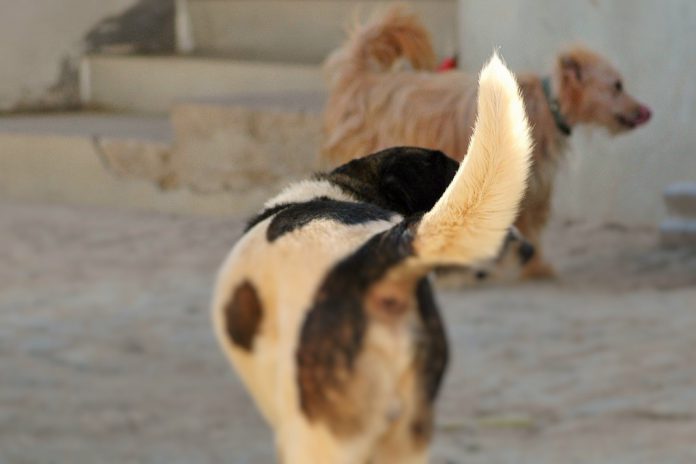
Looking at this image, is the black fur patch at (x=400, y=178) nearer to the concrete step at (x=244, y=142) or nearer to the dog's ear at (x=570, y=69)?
the dog's ear at (x=570, y=69)

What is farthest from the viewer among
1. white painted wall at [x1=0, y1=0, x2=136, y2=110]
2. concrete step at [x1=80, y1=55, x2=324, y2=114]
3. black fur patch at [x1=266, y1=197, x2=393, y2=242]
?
white painted wall at [x1=0, y1=0, x2=136, y2=110]

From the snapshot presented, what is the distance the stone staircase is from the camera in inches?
219

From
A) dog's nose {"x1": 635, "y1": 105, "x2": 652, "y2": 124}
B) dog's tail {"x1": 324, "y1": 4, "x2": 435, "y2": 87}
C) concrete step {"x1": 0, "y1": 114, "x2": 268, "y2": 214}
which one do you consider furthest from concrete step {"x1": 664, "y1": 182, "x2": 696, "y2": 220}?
concrete step {"x1": 0, "y1": 114, "x2": 268, "y2": 214}

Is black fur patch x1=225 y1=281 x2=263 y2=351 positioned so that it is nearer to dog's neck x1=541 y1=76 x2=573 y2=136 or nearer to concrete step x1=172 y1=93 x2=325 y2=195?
dog's neck x1=541 y1=76 x2=573 y2=136

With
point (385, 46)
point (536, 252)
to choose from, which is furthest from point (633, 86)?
point (385, 46)

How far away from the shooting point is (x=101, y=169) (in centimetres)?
595

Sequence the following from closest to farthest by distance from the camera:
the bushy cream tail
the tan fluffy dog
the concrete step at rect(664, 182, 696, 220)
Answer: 1. the bushy cream tail
2. the tan fluffy dog
3. the concrete step at rect(664, 182, 696, 220)

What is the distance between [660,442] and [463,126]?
1144 mm

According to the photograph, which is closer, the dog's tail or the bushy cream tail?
the bushy cream tail

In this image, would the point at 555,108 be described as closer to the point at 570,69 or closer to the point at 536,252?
the point at 570,69

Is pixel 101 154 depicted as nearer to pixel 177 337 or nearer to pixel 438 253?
pixel 177 337

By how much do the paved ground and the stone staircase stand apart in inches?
20.5

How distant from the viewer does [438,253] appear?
0.77 m

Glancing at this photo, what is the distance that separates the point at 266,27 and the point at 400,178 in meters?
6.35
